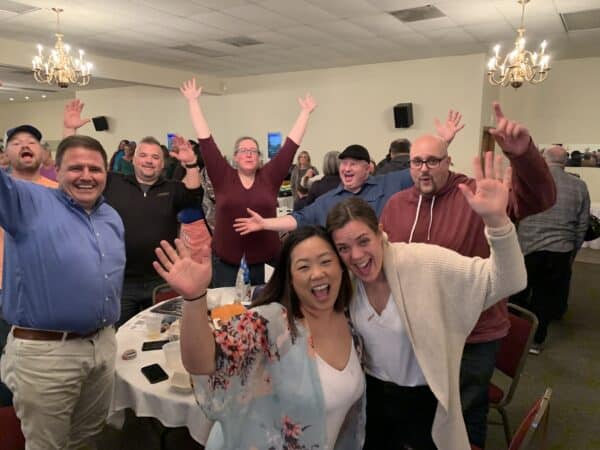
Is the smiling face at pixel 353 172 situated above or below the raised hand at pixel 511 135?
below

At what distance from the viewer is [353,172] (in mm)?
2861

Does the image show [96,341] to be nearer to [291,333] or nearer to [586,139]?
[291,333]

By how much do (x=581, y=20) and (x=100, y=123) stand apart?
11262mm

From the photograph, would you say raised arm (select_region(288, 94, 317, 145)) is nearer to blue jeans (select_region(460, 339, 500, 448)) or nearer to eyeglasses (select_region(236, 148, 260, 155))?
eyeglasses (select_region(236, 148, 260, 155))

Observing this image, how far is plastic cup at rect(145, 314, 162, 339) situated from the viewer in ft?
6.98

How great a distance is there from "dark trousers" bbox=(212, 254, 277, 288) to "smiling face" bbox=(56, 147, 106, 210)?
1199 millimetres

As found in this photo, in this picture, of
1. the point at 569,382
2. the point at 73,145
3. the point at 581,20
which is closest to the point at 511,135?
the point at 73,145

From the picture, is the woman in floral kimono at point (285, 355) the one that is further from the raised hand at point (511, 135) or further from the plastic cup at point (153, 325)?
the plastic cup at point (153, 325)

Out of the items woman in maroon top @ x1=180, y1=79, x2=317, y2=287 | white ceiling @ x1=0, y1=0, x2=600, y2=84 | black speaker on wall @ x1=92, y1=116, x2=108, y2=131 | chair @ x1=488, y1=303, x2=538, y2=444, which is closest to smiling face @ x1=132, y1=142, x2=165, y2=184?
woman in maroon top @ x1=180, y1=79, x2=317, y2=287

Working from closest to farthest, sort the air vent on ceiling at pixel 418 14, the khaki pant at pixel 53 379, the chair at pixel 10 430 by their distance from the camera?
the chair at pixel 10 430 < the khaki pant at pixel 53 379 < the air vent on ceiling at pixel 418 14

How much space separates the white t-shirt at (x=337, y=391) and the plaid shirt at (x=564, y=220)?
10.5 ft

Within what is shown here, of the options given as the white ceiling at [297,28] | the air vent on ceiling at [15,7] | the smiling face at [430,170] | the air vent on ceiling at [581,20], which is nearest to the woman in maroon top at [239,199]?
the smiling face at [430,170]

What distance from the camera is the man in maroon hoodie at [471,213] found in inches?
65.0

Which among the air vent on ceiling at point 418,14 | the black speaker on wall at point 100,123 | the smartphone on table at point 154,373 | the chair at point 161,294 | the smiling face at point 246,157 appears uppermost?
the air vent on ceiling at point 418,14
